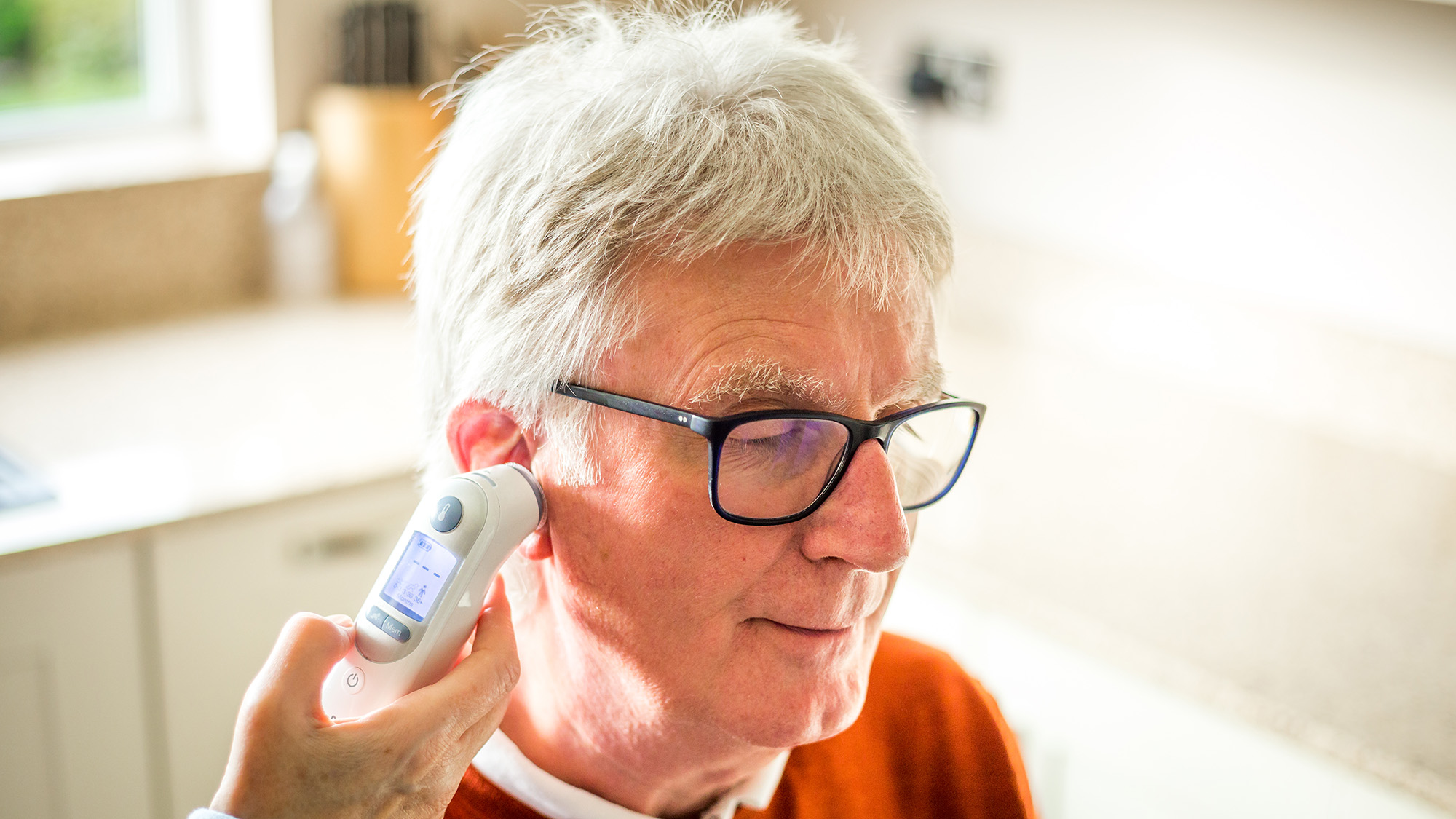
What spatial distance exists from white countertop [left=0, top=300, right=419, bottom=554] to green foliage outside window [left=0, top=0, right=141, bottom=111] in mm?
523

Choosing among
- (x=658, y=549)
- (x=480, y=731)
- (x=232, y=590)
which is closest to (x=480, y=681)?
(x=480, y=731)

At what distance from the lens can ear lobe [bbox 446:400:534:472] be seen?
1.05 meters

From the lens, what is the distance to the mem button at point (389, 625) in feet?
3.04

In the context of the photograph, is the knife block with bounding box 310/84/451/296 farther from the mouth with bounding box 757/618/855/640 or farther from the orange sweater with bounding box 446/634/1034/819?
the mouth with bounding box 757/618/855/640

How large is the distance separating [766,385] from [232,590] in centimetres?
125

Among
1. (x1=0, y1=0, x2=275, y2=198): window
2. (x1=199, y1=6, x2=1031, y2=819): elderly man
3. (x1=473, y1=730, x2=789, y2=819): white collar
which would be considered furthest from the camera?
(x1=0, y1=0, x2=275, y2=198): window

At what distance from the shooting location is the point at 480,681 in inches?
37.1

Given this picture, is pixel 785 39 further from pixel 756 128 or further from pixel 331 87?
pixel 331 87

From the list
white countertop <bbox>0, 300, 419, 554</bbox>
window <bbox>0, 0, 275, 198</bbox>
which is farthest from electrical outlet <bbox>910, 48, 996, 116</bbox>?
window <bbox>0, 0, 275, 198</bbox>

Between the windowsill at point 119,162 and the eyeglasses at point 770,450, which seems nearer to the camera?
the eyeglasses at point 770,450

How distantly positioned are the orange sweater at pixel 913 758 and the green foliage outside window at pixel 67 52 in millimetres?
2054

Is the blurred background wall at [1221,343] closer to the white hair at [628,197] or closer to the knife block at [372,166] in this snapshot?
the white hair at [628,197]

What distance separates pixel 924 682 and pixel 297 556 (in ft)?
3.44

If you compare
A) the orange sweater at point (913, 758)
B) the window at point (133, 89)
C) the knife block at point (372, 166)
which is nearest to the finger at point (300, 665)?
the orange sweater at point (913, 758)
